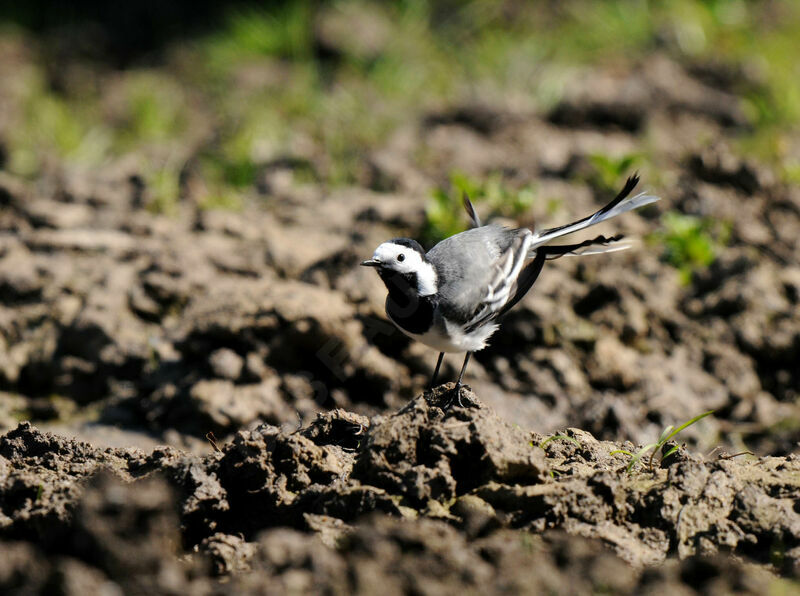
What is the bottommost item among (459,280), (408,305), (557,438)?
(557,438)

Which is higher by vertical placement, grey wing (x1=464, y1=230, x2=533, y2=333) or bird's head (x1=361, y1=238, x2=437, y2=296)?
bird's head (x1=361, y1=238, x2=437, y2=296)

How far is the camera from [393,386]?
198 inches

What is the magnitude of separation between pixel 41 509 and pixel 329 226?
11.9 feet

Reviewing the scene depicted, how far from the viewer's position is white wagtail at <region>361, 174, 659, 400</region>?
12.6ft

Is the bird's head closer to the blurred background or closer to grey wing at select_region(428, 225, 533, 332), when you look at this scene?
grey wing at select_region(428, 225, 533, 332)

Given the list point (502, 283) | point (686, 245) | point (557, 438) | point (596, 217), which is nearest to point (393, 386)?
point (502, 283)

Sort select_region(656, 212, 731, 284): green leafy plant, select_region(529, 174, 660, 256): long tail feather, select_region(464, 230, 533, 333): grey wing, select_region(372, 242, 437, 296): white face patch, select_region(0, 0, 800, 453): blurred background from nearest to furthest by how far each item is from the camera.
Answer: select_region(372, 242, 437, 296): white face patch
select_region(464, 230, 533, 333): grey wing
select_region(529, 174, 660, 256): long tail feather
select_region(0, 0, 800, 453): blurred background
select_region(656, 212, 731, 284): green leafy plant

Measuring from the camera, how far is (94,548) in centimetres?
235

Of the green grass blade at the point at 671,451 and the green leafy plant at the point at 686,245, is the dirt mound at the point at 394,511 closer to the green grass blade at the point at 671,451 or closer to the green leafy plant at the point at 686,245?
the green grass blade at the point at 671,451

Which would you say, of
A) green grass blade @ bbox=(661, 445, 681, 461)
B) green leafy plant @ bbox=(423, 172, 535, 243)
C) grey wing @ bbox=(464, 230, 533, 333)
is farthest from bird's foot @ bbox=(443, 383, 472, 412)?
green leafy plant @ bbox=(423, 172, 535, 243)

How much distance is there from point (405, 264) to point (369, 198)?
273cm

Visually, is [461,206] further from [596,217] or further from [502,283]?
[502,283]

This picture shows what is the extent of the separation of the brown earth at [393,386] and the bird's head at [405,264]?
66 cm

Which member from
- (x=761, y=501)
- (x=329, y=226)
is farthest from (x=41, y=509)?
(x=329, y=226)
